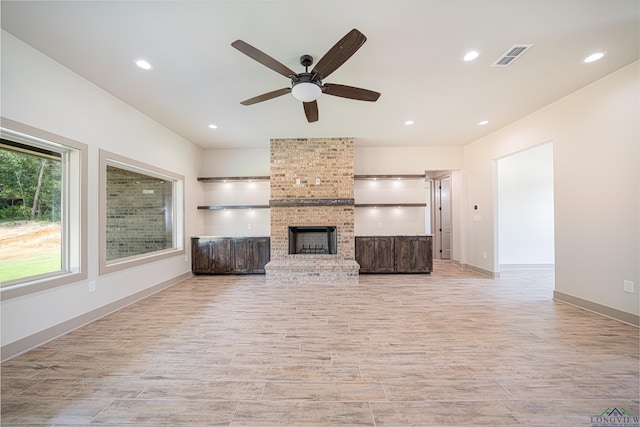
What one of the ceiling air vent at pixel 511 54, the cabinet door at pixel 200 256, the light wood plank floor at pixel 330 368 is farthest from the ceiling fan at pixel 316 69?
the cabinet door at pixel 200 256

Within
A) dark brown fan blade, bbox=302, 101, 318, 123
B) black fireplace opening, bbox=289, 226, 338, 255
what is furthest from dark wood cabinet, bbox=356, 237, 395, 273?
dark brown fan blade, bbox=302, 101, 318, 123

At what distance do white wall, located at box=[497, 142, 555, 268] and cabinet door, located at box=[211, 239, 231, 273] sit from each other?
20.3 feet

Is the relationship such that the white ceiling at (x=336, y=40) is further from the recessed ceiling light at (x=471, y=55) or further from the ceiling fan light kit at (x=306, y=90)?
the ceiling fan light kit at (x=306, y=90)

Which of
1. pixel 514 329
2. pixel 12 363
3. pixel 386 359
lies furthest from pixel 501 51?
pixel 12 363

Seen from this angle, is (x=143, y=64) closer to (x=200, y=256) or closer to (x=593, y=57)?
(x=200, y=256)

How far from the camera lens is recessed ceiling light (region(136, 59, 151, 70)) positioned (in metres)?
2.62

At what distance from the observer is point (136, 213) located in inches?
163

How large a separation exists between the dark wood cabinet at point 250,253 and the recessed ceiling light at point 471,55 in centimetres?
449

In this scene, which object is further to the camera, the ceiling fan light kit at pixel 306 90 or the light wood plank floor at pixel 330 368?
the ceiling fan light kit at pixel 306 90

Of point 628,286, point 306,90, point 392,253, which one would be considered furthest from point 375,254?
point 306,90

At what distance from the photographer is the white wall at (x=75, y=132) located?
2.29 metres

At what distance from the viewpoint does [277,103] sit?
3613 mm

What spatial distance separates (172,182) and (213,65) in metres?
3.19

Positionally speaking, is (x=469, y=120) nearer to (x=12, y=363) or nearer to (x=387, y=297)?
(x=387, y=297)
